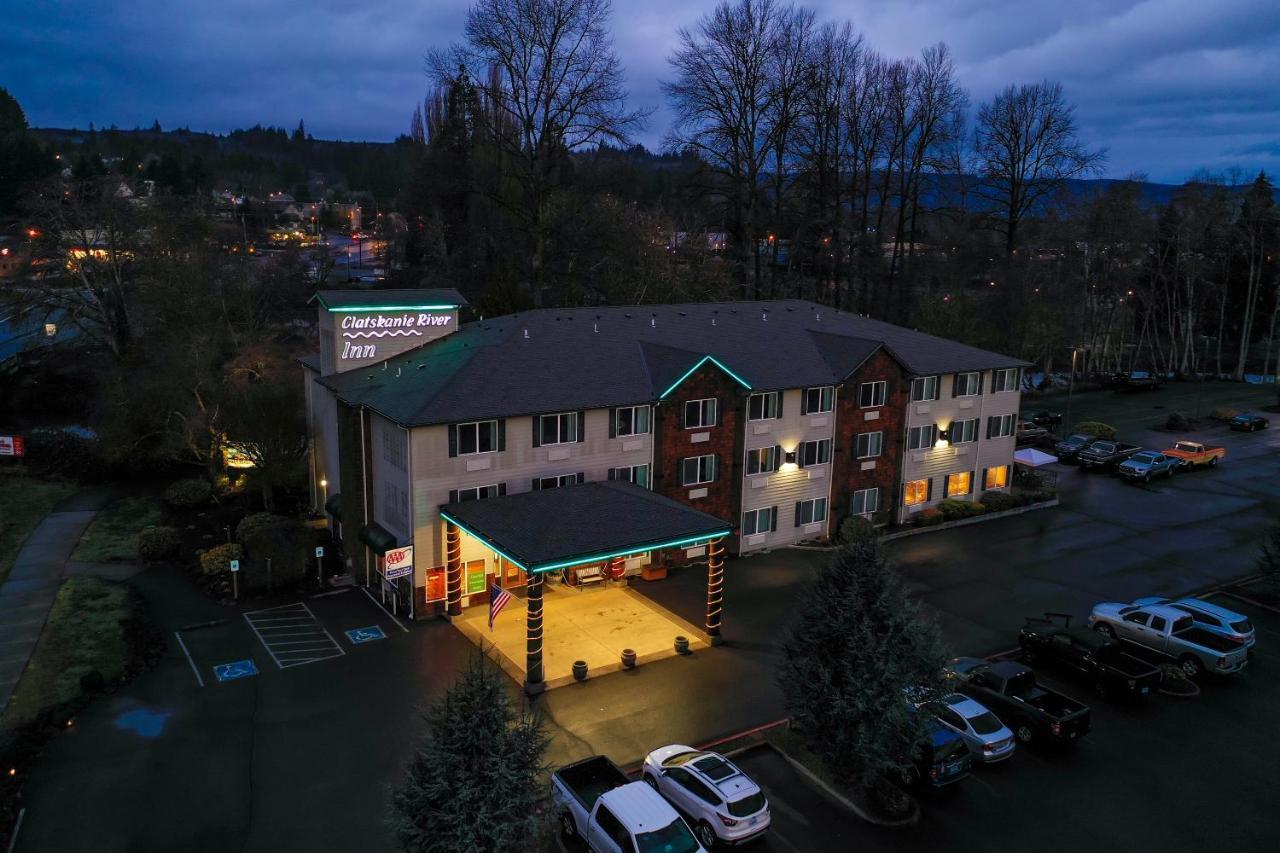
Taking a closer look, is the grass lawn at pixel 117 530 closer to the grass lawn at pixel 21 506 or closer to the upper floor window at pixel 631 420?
the grass lawn at pixel 21 506

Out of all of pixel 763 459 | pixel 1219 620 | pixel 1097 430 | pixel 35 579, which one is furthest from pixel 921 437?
pixel 35 579

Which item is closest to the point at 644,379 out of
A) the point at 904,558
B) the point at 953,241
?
the point at 904,558

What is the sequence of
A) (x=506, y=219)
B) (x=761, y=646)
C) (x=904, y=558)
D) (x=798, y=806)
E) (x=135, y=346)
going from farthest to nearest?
(x=506, y=219) → (x=135, y=346) → (x=904, y=558) → (x=761, y=646) → (x=798, y=806)

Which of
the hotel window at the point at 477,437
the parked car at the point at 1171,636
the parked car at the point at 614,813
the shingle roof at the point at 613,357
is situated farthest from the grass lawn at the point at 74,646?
the parked car at the point at 1171,636

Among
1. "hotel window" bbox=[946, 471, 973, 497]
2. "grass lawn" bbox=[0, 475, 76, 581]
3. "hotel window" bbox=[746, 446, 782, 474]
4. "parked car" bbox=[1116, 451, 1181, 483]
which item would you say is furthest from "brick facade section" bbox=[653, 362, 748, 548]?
"parked car" bbox=[1116, 451, 1181, 483]

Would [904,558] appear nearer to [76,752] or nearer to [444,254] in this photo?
[76,752]

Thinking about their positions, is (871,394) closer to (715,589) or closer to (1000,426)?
(1000,426)
